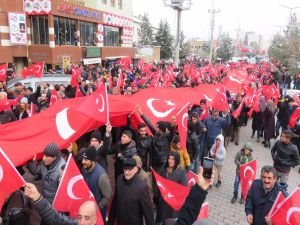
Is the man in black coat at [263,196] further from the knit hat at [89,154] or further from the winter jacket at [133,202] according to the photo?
the knit hat at [89,154]

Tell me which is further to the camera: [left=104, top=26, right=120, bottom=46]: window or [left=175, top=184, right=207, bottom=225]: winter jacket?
[left=104, top=26, right=120, bottom=46]: window

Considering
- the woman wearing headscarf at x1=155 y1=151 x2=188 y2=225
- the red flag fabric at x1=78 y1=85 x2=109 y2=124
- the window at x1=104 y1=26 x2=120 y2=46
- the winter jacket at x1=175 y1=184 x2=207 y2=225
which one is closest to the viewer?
the winter jacket at x1=175 y1=184 x2=207 y2=225

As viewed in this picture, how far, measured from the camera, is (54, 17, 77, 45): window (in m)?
25.2

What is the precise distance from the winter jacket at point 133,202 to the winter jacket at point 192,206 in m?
1.08

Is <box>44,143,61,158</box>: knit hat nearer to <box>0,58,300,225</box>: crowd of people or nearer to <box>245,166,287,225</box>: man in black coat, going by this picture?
<box>0,58,300,225</box>: crowd of people

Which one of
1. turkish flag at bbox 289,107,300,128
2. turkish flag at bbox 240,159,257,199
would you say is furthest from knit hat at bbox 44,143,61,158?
turkish flag at bbox 289,107,300,128

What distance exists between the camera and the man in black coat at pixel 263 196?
404 cm

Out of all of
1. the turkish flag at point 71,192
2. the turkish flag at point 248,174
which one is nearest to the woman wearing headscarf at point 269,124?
the turkish flag at point 248,174

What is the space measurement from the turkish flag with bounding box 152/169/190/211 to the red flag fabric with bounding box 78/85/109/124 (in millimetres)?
1455

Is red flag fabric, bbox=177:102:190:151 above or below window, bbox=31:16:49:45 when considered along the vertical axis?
below

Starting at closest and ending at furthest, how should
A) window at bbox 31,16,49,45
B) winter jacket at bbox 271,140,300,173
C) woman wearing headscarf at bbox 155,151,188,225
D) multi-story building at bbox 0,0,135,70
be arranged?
woman wearing headscarf at bbox 155,151,188,225
winter jacket at bbox 271,140,300,173
multi-story building at bbox 0,0,135,70
window at bbox 31,16,49,45

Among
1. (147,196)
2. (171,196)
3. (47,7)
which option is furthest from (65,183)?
(47,7)

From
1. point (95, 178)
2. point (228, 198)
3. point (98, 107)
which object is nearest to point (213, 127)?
point (228, 198)

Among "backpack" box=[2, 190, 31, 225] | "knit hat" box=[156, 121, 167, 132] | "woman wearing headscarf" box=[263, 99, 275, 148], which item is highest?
"knit hat" box=[156, 121, 167, 132]
